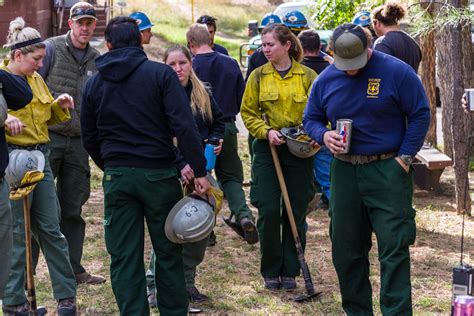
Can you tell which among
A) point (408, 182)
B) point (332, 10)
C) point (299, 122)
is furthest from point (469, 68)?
point (408, 182)

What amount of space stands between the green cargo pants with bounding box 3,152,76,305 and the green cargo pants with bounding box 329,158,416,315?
179 cm

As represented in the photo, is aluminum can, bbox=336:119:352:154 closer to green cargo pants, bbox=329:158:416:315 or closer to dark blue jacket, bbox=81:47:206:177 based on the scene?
green cargo pants, bbox=329:158:416:315

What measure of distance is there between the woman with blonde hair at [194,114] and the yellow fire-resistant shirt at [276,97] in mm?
322

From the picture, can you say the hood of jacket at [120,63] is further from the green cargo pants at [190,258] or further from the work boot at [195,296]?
the work boot at [195,296]

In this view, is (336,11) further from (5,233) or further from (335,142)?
(5,233)

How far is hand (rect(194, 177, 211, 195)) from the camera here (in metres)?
5.71

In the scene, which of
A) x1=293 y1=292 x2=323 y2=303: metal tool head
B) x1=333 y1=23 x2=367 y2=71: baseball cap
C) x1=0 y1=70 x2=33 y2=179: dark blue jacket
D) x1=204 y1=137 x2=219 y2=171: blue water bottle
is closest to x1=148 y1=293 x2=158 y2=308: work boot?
x1=293 y1=292 x2=323 y2=303: metal tool head

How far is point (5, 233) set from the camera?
18.1 feet

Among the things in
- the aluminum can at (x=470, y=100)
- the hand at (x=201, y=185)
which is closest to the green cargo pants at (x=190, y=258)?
the hand at (x=201, y=185)

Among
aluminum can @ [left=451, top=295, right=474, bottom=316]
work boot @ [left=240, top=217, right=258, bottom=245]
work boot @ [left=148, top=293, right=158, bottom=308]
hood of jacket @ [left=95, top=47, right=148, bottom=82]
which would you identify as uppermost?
hood of jacket @ [left=95, top=47, right=148, bottom=82]

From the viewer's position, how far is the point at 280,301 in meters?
6.94

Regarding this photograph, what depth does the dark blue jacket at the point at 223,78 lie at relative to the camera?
851 cm

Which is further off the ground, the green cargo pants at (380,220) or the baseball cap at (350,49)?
the baseball cap at (350,49)

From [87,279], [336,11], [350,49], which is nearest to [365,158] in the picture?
[350,49]
